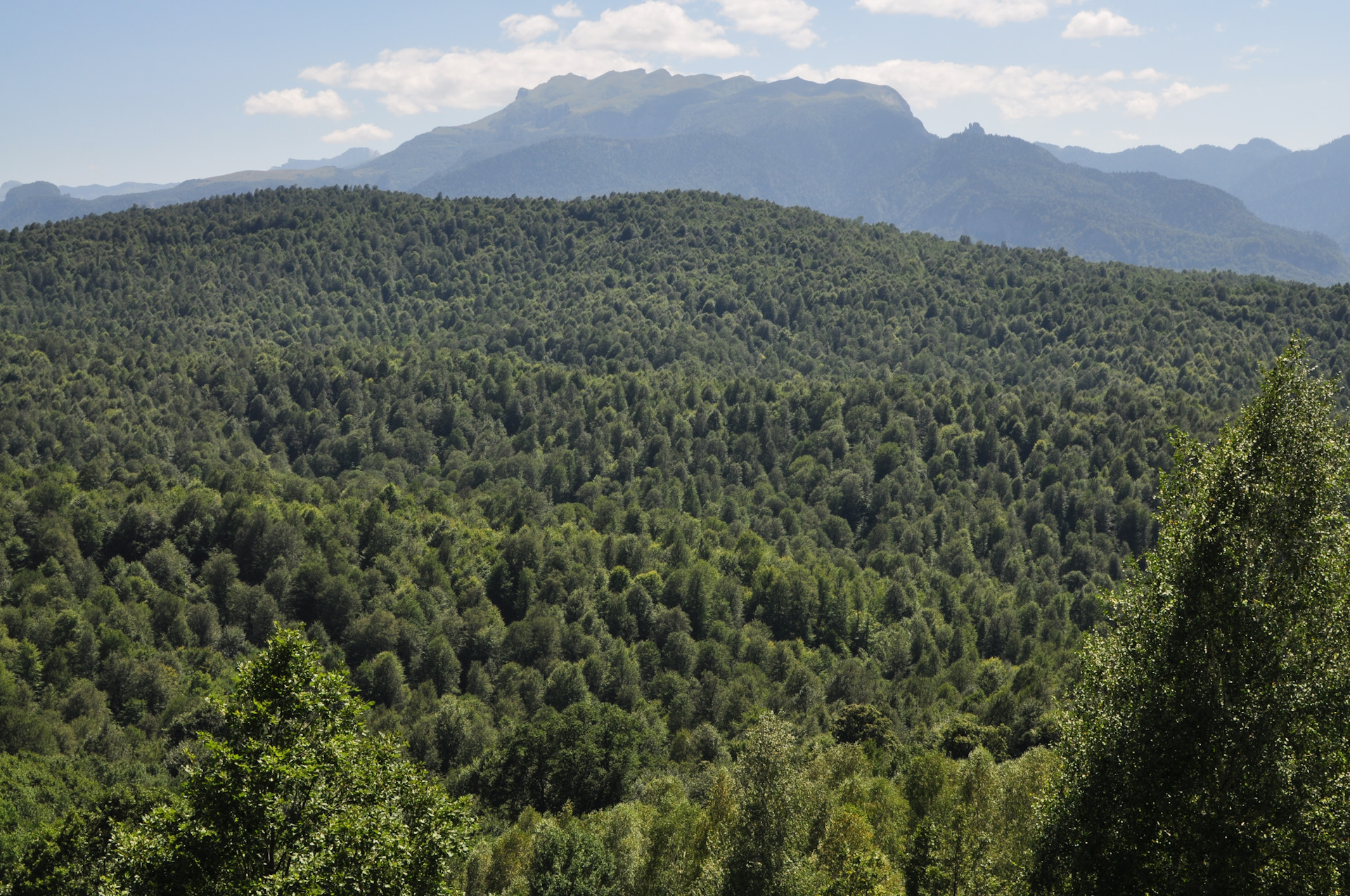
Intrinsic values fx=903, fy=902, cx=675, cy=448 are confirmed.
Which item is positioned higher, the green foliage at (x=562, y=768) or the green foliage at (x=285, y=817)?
the green foliage at (x=285, y=817)

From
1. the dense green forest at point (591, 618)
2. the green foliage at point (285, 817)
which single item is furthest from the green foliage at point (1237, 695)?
the green foliage at point (285, 817)

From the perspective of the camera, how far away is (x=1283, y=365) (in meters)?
19.4

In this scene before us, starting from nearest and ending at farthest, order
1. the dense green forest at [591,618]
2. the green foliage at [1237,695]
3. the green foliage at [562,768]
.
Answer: the green foliage at [1237,695], the dense green forest at [591,618], the green foliage at [562,768]

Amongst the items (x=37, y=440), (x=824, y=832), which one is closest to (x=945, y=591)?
(x=824, y=832)

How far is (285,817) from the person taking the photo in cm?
1894

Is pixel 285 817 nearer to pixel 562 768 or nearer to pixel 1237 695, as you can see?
pixel 1237 695

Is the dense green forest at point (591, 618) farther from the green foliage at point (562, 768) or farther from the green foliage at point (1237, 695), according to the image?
the green foliage at point (1237, 695)

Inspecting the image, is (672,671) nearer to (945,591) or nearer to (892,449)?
(945,591)

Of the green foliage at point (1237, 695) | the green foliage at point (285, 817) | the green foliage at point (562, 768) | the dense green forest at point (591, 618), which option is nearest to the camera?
the green foliage at point (1237, 695)

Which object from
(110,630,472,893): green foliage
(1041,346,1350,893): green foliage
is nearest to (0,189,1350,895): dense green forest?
(110,630,472,893): green foliage

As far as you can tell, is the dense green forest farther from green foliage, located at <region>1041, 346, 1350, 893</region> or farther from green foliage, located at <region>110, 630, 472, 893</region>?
green foliage, located at <region>1041, 346, 1350, 893</region>

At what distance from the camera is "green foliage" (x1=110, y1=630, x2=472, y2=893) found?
18.0 meters

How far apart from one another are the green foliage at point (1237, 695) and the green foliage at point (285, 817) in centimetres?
1448

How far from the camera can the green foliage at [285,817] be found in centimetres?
1800
